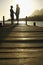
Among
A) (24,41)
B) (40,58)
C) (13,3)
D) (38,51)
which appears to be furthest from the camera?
(13,3)

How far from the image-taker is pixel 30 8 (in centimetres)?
872

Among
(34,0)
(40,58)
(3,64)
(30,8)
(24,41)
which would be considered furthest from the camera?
(30,8)

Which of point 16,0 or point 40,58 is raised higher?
point 16,0

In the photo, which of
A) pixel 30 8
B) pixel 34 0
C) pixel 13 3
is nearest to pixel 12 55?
pixel 13 3

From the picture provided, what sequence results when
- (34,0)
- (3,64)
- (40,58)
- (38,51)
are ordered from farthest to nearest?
1. (34,0)
2. (38,51)
3. (40,58)
4. (3,64)

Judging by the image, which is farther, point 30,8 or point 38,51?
point 30,8

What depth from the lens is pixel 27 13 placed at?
8812 mm

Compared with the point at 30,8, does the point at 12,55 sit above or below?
below

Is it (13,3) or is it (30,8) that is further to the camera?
(30,8)

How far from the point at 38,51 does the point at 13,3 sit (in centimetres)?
604

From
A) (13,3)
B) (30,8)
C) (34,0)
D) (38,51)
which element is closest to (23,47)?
(38,51)

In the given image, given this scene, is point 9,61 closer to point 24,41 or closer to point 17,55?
point 17,55

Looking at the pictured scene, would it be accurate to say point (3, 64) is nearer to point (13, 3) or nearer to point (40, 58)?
point (40, 58)

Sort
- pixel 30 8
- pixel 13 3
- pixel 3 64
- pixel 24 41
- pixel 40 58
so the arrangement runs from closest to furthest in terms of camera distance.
Answer: pixel 3 64
pixel 40 58
pixel 24 41
pixel 13 3
pixel 30 8
